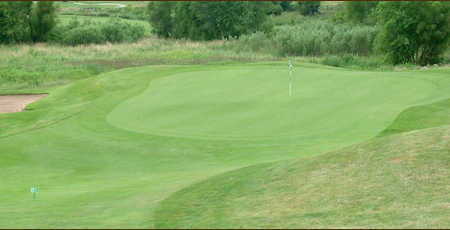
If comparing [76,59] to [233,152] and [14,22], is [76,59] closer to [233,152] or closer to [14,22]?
[14,22]

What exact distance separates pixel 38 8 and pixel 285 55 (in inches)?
1045

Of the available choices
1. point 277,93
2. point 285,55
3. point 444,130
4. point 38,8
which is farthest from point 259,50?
point 444,130

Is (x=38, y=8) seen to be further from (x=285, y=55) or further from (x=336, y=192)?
(x=336, y=192)

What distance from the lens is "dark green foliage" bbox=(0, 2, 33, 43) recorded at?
51.2 m

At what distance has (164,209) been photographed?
7070 mm

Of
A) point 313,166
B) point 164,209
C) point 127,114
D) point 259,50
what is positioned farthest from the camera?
point 259,50

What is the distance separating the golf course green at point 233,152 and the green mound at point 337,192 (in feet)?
0.08

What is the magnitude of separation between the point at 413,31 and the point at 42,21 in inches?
1363

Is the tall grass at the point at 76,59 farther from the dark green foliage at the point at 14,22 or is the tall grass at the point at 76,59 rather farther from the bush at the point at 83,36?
the dark green foliage at the point at 14,22

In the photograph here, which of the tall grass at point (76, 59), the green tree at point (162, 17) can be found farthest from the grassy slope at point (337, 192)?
the green tree at point (162, 17)

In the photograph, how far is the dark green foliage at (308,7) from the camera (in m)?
81.8

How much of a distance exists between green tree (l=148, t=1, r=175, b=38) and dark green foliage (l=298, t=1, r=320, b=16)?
989 inches

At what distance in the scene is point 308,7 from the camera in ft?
271

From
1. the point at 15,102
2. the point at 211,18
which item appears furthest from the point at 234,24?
the point at 15,102
